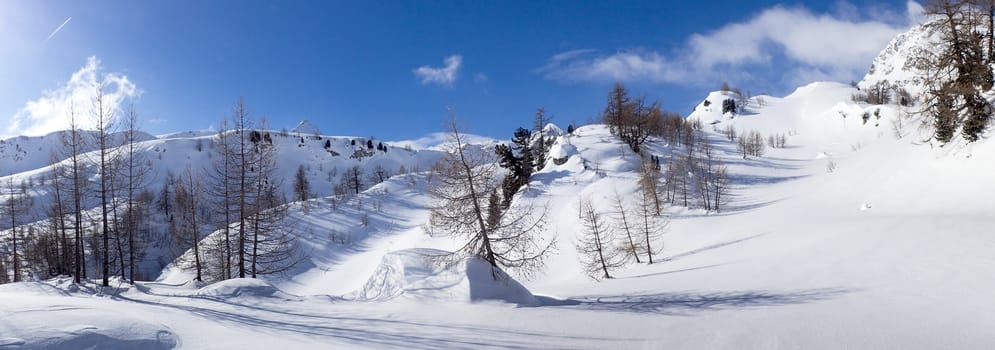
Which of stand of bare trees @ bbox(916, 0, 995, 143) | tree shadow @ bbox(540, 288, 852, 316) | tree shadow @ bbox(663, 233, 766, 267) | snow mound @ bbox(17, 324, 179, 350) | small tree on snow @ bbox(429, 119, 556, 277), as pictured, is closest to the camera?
snow mound @ bbox(17, 324, 179, 350)

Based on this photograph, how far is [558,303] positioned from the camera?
11555 millimetres

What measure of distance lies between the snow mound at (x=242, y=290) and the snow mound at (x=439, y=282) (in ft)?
7.80

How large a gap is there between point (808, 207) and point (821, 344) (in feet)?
102

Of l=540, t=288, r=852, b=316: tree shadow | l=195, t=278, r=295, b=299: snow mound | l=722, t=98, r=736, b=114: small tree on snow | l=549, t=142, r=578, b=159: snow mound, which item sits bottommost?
l=540, t=288, r=852, b=316: tree shadow

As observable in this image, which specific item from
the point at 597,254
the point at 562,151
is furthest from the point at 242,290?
the point at 562,151

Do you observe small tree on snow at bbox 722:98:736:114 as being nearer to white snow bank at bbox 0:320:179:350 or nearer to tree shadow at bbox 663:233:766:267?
tree shadow at bbox 663:233:766:267

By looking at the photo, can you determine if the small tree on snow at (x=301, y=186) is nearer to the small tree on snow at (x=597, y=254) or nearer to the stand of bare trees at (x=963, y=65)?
the small tree on snow at (x=597, y=254)

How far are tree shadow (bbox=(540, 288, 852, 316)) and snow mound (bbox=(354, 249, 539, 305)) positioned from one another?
4.42 ft

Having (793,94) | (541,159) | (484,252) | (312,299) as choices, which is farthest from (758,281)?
(793,94)

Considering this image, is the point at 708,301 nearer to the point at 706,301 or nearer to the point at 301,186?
the point at 706,301

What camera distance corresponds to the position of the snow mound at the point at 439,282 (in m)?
11.0

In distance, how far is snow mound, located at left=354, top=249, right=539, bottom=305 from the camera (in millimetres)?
10961

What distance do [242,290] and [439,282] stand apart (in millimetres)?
5637

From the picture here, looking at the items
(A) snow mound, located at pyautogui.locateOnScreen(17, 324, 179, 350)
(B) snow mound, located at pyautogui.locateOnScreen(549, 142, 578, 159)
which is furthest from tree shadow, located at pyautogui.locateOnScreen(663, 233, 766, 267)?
(B) snow mound, located at pyautogui.locateOnScreen(549, 142, 578, 159)
